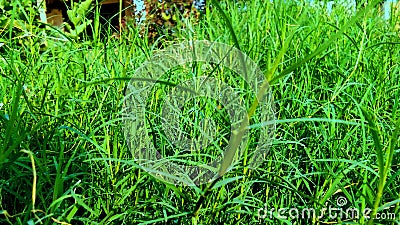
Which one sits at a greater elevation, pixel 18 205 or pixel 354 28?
pixel 354 28

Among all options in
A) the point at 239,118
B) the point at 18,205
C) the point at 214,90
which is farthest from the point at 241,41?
the point at 18,205

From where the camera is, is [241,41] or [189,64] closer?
[189,64]

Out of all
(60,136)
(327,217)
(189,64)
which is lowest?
(327,217)

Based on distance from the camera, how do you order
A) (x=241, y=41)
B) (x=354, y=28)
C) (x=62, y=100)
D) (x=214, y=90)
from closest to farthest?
(x=62, y=100), (x=214, y=90), (x=241, y=41), (x=354, y=28)

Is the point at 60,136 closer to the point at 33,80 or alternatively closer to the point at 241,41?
the point at 33,80

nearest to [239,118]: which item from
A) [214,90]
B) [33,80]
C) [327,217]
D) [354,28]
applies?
[214,90]

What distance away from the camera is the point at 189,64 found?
2.10 metres

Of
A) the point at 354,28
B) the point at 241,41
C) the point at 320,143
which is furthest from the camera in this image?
the point at 354,28

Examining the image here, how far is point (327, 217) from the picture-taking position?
1357 millimetres

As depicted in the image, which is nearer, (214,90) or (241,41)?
(214,90)

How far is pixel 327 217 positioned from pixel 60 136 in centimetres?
94

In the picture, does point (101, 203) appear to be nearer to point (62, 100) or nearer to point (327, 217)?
point (62, 100)

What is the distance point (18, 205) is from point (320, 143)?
1074 millimetres

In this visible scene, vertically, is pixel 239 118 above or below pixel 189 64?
below
